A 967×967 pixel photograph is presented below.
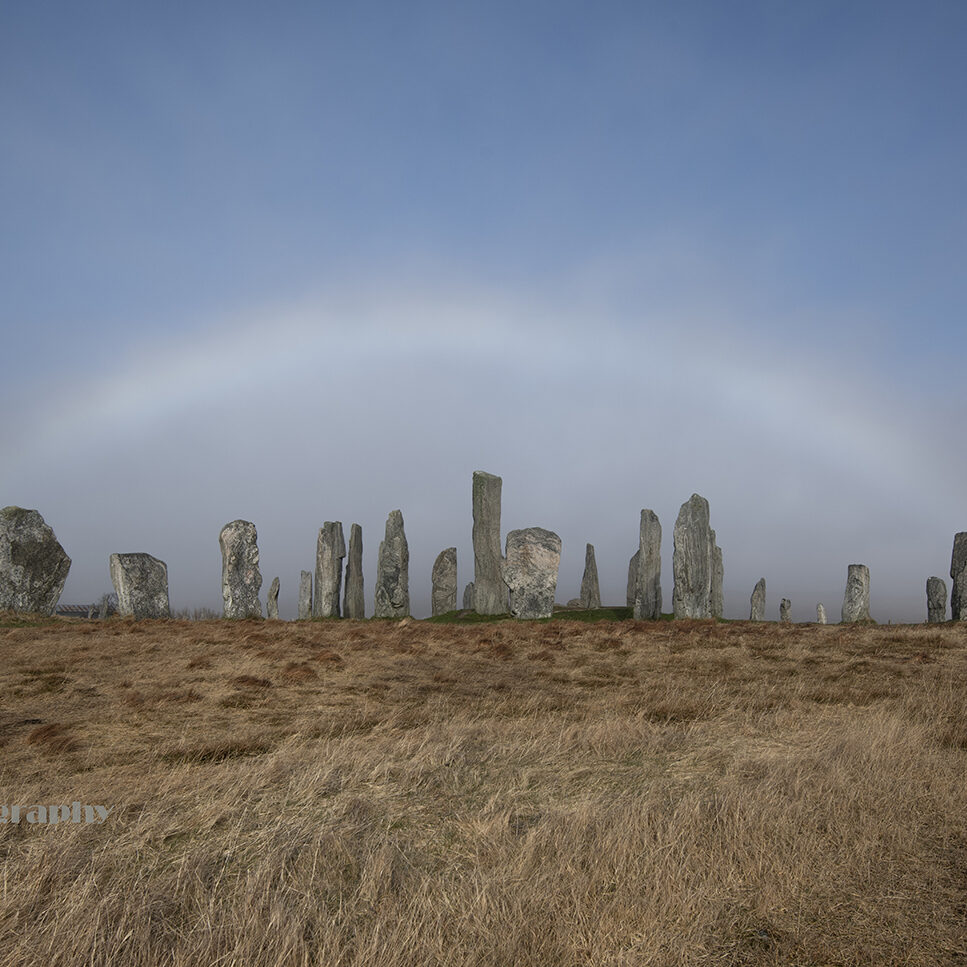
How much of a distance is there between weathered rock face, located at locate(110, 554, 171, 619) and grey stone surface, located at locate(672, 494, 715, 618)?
61.0 feet

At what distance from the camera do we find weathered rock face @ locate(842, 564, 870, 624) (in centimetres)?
2872

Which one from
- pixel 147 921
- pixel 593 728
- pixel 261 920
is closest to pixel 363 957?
pixel 261 920

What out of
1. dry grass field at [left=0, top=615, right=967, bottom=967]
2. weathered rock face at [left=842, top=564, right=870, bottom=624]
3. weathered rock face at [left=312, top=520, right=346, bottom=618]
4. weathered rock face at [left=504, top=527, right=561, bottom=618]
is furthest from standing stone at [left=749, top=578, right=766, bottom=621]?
dry grass field at [left=0, top=615, right=967, bottom=967]

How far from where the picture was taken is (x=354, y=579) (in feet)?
102

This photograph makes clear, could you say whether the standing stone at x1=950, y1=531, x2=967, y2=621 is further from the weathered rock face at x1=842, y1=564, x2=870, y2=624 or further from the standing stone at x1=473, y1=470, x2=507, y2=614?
the standing stone at x1=473, y1=470, x2=507, y2=614

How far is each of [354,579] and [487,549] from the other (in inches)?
297

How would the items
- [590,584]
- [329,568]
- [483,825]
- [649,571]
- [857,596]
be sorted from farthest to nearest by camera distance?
[590,584]
[329,568]
[857,596]
[649,571]
[483,825]

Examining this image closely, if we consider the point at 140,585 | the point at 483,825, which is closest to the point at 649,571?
the point at 140,585

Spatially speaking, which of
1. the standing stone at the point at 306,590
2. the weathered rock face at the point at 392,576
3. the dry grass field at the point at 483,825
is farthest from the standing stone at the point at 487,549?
the dry grass field at the point at 483,825

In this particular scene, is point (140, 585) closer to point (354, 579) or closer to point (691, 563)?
point (354, 579)

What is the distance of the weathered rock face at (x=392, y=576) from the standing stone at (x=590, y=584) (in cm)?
1204

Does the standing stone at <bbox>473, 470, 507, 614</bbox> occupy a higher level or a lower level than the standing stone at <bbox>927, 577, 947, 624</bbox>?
higher

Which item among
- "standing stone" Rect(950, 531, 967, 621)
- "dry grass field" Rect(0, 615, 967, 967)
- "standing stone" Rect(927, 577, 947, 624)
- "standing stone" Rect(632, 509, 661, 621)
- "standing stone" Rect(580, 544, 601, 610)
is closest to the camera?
"dry grass field" Rect(0, 615, 967, 967)

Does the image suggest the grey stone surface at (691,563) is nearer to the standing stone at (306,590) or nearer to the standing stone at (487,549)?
the standing stone at (487,549)
